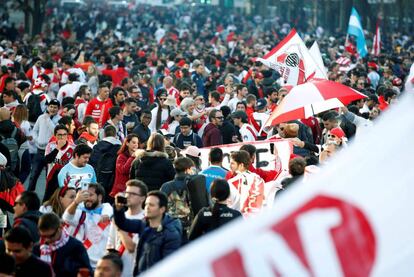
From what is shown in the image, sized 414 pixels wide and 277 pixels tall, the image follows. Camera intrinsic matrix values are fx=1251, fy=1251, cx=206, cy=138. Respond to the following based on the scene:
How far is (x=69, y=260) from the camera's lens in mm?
7297

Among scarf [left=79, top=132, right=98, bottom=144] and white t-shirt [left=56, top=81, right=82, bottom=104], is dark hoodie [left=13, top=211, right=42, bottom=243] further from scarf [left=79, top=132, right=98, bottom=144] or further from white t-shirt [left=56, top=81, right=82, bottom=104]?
white t-shirt [left=56, top=81, right=82, bottom=104]

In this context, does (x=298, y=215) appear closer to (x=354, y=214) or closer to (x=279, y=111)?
(x=354, y=214)

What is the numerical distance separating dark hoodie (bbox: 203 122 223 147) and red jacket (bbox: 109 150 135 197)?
256 cm

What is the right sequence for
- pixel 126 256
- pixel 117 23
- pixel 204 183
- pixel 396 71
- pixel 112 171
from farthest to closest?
pixel 117 23 < pixel 396 71 < pixel 112 171 < pixel 204 183 < pixel 126 256

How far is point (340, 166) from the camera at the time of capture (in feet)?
12.0

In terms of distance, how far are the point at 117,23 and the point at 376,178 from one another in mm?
61238

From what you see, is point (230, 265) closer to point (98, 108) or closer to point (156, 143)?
point (156, 143)

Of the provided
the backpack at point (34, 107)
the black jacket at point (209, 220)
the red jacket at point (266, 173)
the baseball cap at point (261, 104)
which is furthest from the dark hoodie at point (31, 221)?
the baseball cap at point (261, 104)

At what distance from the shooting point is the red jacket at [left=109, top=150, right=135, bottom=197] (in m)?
11.7

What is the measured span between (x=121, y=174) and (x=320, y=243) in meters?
8.23

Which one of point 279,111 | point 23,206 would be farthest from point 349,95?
point 23,206

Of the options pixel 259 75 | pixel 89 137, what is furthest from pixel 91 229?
pixel 259 75

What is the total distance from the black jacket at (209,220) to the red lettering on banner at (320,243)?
451 centimetres

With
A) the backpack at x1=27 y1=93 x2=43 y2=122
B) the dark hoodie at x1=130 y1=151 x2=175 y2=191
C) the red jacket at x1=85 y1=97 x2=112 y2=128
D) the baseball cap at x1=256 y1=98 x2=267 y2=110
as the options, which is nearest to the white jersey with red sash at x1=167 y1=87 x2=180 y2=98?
the baseball cap at x1=256 y1=98 x2=267 y2=110
